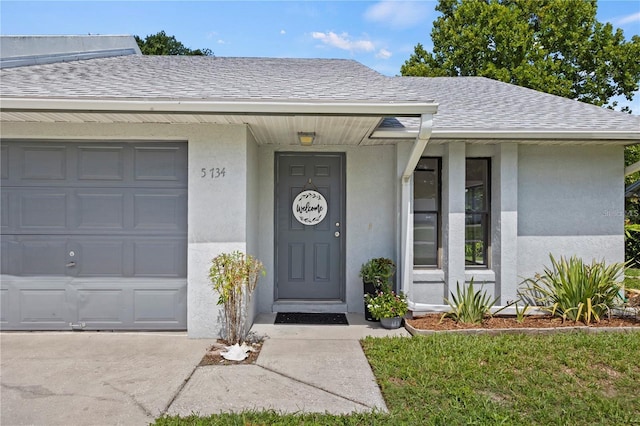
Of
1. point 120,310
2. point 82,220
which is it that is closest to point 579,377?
point 120,310

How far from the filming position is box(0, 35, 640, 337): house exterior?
15.8 feet

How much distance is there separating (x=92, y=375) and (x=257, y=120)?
3.29 meters

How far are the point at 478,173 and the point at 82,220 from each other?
602cm

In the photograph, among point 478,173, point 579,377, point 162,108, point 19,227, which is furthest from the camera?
point 478,173

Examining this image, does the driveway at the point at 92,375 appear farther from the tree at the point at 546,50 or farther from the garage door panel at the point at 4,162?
the tree at the point at 546,50

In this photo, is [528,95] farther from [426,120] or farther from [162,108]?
[162,108]

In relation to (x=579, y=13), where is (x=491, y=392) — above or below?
below

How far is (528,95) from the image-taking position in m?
7.59

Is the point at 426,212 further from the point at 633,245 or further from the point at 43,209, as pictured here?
the point at 633,245

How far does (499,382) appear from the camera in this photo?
144 inches

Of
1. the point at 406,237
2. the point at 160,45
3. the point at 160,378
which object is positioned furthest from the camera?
the point at 160,45

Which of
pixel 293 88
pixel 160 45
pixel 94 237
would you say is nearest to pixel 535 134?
pixel 293 88

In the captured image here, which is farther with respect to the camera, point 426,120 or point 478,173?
point 478,173

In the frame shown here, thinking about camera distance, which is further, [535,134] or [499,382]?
[535,134]
